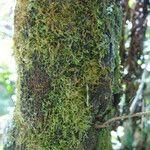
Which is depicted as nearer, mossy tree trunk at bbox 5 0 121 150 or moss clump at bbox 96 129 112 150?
mossy tree trunk at bbox 5 0 121 150

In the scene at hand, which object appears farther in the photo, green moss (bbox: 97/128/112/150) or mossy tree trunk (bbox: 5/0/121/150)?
green moss (bbox: 97/128/112/150)

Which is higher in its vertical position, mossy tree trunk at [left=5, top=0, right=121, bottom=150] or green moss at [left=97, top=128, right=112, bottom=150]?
mossy tree trunk at [left=5, top=0, right=121, bottom=150]

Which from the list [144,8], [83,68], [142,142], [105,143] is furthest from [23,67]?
[144,8]

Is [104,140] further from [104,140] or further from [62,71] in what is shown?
[62,71]

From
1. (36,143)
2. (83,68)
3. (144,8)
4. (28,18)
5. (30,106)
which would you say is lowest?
(36,143)

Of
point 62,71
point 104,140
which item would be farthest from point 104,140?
point 62,71

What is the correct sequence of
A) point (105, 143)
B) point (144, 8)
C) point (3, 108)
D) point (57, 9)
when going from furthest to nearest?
point (3, 108)
point (144, 8)
point (105, 143)
point (57, 9)

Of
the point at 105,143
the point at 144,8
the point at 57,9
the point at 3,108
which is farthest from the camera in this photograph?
the point at 3,108

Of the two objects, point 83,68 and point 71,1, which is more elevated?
point 71,1

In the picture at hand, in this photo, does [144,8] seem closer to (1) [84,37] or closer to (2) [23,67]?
(1) [84,37]
